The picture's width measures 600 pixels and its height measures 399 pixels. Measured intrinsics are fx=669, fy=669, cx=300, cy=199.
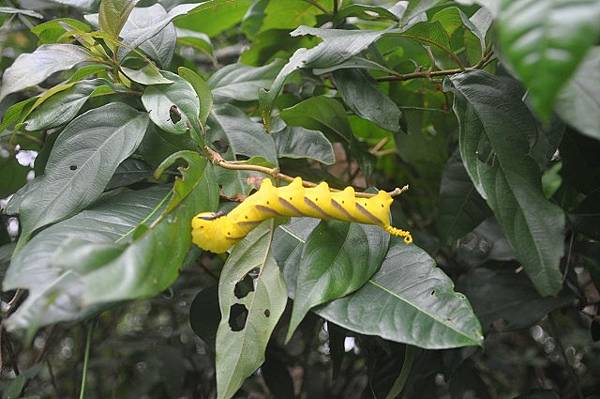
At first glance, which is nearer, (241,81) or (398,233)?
(398,233)

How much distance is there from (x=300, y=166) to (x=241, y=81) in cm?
15

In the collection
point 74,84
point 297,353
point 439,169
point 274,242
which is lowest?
point 297,353

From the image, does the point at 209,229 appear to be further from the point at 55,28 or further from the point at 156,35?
the point at 55,28

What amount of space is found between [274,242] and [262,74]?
31 cm

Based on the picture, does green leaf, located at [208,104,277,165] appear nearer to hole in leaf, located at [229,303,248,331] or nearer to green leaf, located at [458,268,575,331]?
hole in leaf, located at [229,303,248,331]

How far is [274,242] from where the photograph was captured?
0.73m

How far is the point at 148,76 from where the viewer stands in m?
0.77

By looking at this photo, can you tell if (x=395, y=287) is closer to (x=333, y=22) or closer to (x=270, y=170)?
(x=270, y=170)

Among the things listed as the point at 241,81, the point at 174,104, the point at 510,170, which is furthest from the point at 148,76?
the point at 510,170

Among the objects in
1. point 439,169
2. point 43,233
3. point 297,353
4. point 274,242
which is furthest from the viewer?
point 297,353

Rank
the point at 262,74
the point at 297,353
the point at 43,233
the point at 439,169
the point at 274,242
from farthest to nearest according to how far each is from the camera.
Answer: the point at 297,353 → the point at 439,169 → the point at 262,74 → the point at 274,242 → the point at 43,233

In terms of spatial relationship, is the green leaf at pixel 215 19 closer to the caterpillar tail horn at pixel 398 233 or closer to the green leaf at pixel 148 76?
the green leaf at pixel 148 76

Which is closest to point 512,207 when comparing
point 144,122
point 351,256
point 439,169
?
point 351,256

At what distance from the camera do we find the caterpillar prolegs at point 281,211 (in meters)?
0.64
